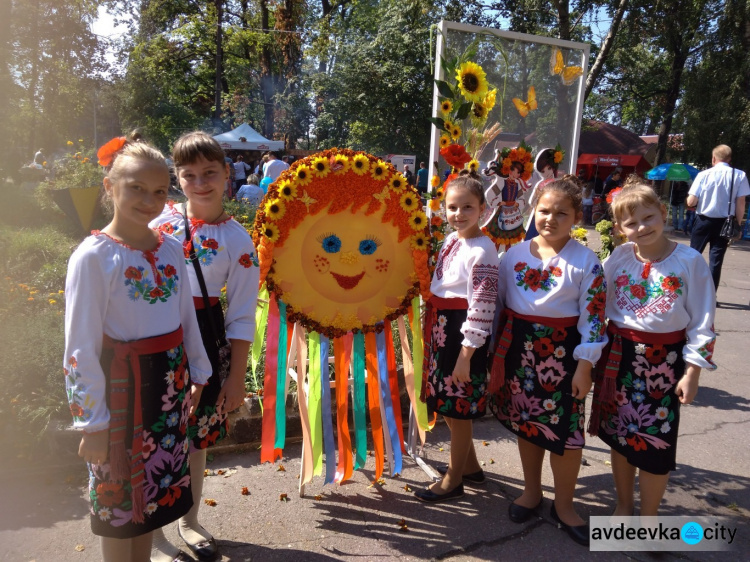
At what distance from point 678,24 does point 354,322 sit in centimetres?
1757

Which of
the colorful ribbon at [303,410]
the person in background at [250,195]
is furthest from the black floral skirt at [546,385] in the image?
the person in background at [250,195]

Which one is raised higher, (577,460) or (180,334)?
(180,334)

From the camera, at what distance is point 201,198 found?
7.17ft

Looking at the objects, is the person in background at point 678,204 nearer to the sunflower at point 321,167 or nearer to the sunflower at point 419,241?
the sunflower at point 419,241

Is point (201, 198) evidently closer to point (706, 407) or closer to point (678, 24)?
point (706, 407)

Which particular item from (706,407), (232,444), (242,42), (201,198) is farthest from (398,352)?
(242,42)

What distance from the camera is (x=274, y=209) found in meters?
2.60

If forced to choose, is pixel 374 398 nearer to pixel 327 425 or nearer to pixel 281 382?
pixel 327 425

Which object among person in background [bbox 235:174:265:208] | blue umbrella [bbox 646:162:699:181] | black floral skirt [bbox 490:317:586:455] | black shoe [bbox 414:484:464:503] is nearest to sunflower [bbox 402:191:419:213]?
black floral skirt [bbox 490:317:586:455]

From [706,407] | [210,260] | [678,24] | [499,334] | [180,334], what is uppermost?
[678,24]

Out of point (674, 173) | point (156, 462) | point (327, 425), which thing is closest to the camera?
point (156, 462)

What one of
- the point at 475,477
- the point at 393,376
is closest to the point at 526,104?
the point at 393,376

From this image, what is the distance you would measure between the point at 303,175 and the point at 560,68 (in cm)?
262

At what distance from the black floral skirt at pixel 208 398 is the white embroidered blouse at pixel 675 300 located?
1.77m
